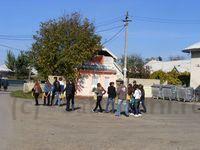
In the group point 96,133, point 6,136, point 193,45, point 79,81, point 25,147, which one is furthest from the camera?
point 193,45

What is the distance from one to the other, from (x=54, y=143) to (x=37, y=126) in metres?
4.44

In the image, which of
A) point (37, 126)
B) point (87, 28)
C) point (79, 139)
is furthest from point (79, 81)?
point (79, 139)

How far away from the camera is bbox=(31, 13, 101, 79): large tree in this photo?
142 feet

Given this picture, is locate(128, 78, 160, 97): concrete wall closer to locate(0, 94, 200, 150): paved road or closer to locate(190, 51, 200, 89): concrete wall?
locate(190, 51, 200, 89): concrete wall

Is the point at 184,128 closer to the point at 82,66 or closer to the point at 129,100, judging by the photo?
the point at 129,100

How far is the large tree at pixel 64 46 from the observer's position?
4331 centimetres

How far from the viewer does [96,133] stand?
16.1 metres

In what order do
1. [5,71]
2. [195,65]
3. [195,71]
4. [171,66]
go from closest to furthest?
[195,65] < [195,71] < [171,66] < [5,71]

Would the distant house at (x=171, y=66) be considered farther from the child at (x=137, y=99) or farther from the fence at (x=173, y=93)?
the child at (x=137, y=99)

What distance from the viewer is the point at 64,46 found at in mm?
44000

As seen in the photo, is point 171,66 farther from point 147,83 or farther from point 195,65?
point 195,65

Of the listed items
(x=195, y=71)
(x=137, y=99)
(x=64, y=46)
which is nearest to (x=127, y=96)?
(x=137, y=99)

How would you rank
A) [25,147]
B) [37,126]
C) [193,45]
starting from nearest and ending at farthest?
[25,147], [37,126], [193,45]

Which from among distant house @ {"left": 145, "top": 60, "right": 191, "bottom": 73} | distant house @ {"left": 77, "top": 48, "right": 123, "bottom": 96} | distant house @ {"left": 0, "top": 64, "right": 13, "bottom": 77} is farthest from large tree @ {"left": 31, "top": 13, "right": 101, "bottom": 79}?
distant house @ {"left": 0, "top": 64, "right": 13, "bottom": 77}
